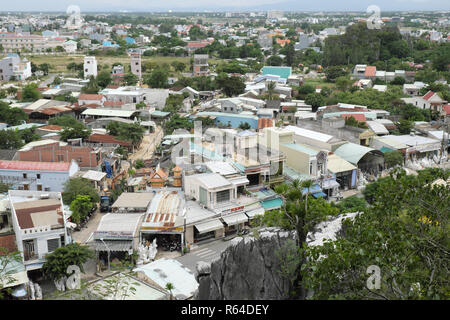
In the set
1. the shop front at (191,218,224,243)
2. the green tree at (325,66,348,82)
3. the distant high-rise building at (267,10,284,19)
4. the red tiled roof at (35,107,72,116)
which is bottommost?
the shop front at (191,218,224,243)

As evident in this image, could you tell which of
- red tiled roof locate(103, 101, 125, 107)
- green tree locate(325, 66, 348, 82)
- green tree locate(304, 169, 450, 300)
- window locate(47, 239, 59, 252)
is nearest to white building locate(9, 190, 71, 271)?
window locate(47, 239, 59, 252)

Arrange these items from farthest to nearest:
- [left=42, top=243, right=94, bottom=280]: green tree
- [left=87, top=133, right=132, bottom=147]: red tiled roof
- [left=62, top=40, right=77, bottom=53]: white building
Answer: [left=62, top=40, right=77, bottom=53]: white building → [left=87, top=133, right=132, bottom=147]: red tiled roof → [left=42, top=243, right=94, bottom=280]: green tree

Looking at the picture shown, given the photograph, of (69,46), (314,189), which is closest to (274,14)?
(69,46)

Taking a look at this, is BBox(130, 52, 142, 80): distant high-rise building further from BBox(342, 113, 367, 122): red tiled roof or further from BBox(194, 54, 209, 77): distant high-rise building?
BBox(342, 113, 367, 122): red tiled roof

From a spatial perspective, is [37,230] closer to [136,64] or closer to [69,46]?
[136,64]

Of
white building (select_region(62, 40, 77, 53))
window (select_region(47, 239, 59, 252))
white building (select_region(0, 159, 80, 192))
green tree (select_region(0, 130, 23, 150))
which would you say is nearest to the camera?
window (select_region(47, 239, 59, 252))

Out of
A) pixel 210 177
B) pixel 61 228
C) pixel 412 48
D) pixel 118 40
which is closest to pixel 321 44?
pixel 412 48

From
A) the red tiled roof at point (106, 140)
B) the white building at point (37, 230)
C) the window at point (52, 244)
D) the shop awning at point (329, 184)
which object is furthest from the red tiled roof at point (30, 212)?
the red tiled roof at point (106, 140)

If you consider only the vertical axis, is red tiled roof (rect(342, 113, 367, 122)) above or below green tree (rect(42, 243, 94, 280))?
above

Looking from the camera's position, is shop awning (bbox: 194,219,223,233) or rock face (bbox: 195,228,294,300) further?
shop awning (bbox: 194,219,223,233)
